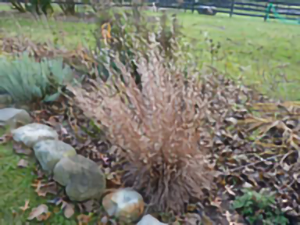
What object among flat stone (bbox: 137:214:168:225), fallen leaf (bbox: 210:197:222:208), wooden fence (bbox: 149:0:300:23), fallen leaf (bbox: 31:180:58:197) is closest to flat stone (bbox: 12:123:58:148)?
fallen leaf (bbox: 31:180:58:197)

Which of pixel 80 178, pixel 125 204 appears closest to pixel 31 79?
pixel 80 178

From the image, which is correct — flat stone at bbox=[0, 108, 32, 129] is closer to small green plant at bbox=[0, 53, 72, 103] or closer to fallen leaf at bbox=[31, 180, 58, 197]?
small green plant at bbox=[0, 53, 72, 103]

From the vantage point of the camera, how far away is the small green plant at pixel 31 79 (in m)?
2.95

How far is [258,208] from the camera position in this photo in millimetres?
2023

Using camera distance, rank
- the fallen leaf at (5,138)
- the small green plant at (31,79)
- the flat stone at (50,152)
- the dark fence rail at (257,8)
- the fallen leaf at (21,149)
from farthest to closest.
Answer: the dark fence rail at (257,8)
the small green plant at (31,79)
the fallen leaf at (5,138)
the fallen leaf at (21,149)
the flat stone at (50,152)

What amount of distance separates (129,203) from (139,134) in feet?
1.43

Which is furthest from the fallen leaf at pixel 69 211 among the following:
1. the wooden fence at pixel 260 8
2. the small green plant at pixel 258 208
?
the wooden fence at pixel 260 8

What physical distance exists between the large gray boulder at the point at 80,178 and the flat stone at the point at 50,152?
3.7 inches

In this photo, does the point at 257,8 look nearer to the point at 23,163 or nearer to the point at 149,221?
the point at 23,163

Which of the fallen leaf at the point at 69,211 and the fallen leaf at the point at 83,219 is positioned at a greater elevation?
the fallen leaf at the point at 69,211

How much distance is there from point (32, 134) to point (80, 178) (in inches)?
27.3

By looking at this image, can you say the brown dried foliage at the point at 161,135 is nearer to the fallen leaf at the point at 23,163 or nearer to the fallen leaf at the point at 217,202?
the fallen leaf at the point at 217,202

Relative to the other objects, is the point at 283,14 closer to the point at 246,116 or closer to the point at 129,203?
the point at 246,116

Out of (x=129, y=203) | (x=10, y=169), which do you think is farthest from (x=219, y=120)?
(x=10, y=169)
